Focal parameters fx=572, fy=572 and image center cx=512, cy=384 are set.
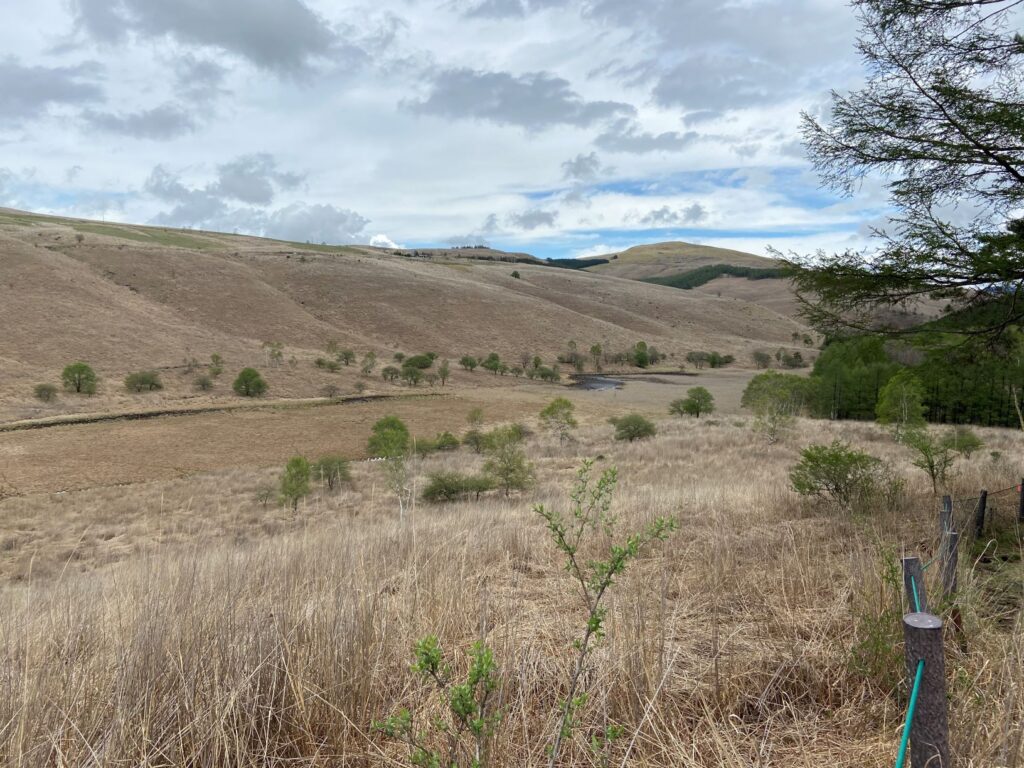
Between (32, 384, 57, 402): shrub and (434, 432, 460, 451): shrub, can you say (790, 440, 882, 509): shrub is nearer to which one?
(434, 432, 460, 451): shrub

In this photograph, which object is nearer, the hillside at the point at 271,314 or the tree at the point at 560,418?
the tree at the point at 560,418

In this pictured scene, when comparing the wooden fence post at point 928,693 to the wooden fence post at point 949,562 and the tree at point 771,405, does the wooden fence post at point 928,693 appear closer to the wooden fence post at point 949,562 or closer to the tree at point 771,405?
the wooden fence post at point 949,562

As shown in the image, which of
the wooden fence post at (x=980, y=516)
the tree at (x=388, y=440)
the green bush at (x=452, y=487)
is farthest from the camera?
the tree at (x=388, y=440)

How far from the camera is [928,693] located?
70.4 inches

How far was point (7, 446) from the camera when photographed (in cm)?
2856

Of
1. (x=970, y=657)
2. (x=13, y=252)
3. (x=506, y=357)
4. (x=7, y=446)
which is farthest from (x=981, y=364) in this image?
(x=13, y=252)

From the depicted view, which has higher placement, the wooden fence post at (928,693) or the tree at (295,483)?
the wooden fence post at (928,693)

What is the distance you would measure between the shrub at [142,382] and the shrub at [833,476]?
49.1 m

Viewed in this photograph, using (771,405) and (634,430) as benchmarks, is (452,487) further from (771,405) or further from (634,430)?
(771,405)

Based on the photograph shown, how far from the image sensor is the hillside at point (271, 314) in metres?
50.1

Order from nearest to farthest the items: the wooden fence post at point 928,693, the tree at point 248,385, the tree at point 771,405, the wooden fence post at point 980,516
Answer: the wooden fence post at point 928,693 → the wooden fence post at point 980,516 → the tree at point 771,405 → the tree at point 248,385

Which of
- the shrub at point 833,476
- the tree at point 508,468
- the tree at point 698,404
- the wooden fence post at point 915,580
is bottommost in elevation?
the tree at point 508,468

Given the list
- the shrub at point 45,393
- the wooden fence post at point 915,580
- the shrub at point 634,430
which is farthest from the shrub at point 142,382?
the wooden fence post at point 915,580

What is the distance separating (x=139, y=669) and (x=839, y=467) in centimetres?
931
